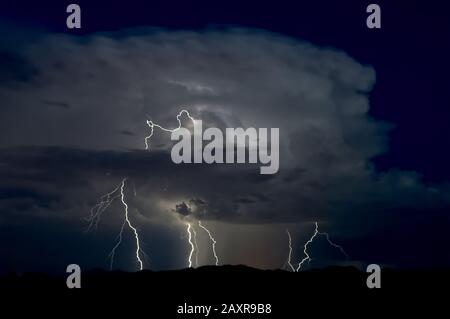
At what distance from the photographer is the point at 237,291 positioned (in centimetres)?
3253

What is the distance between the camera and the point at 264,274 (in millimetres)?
37844

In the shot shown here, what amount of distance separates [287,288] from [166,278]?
25.1 feet

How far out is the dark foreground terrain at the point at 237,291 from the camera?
2742cm

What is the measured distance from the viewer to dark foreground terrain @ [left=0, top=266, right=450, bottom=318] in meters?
27.4
